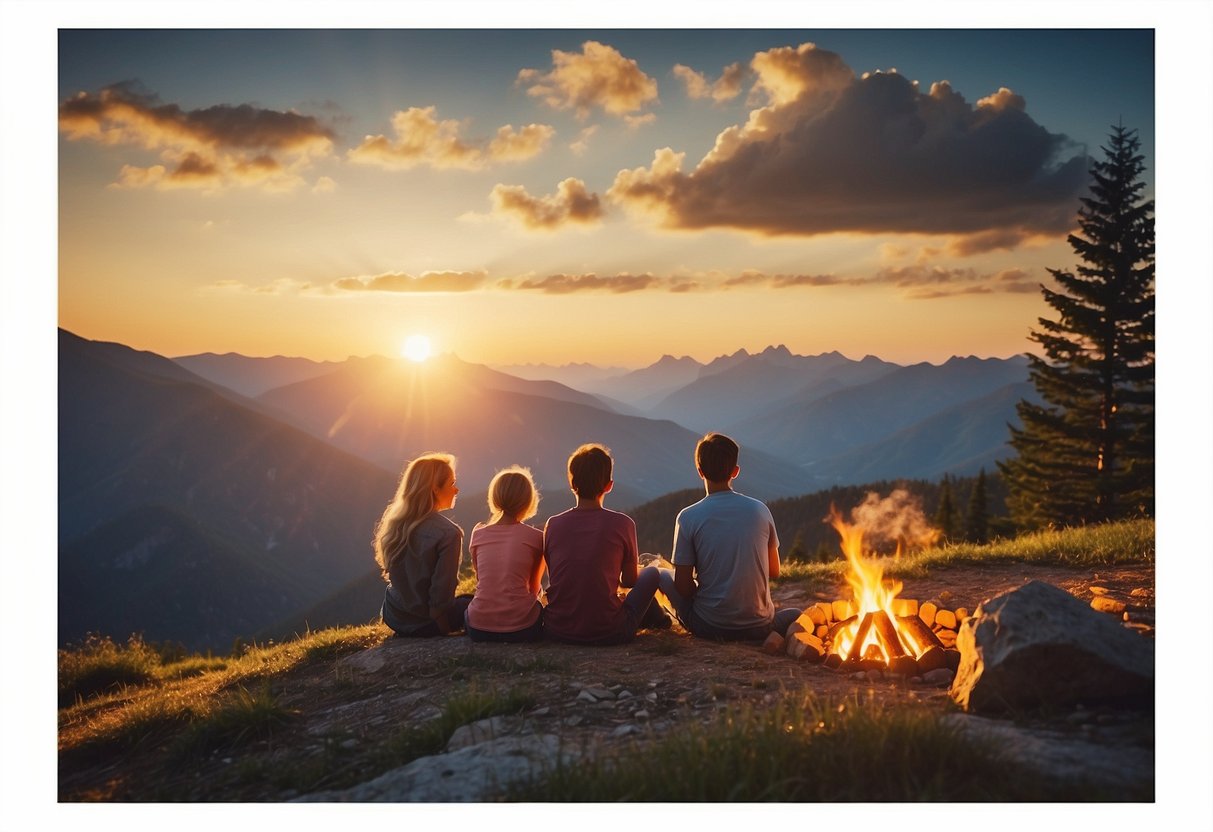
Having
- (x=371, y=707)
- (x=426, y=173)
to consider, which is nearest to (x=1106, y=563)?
(x=371, y=707)

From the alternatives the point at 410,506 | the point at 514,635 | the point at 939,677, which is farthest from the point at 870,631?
the point at 410,506

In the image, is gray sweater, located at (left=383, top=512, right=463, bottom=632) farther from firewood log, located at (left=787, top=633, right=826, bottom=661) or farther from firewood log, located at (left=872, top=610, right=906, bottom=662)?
firewood log, located at (left=872, top=610, right=906, bottom=662)

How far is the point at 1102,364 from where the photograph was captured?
2091 cm

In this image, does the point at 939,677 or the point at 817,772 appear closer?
the point at 817,772

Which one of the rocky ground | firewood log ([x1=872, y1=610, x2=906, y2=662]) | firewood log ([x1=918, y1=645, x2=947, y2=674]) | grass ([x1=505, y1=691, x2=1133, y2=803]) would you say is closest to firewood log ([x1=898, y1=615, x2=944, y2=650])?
firewood log ([x1=872, y1=610, x2=906, y2=662])

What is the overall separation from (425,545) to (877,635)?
13.2 feet

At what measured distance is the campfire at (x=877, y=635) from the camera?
18.3 ft

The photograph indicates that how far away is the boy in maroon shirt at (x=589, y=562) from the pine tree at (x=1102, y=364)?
55.8ft

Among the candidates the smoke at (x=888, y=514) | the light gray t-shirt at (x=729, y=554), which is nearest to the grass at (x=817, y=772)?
the light gray t-shirt at (x=729, y=554)

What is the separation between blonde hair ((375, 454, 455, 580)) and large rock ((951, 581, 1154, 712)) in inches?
178

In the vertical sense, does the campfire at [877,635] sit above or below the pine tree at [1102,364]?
below

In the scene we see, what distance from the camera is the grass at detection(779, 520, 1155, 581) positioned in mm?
8391

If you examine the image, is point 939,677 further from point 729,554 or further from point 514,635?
point 514,635

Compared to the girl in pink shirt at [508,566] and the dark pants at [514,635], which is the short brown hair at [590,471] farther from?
the dark pants at [514,635]
